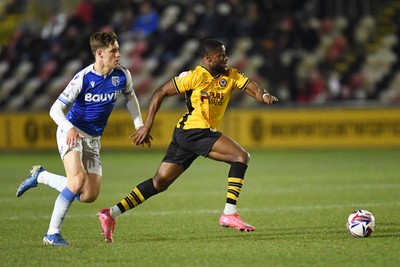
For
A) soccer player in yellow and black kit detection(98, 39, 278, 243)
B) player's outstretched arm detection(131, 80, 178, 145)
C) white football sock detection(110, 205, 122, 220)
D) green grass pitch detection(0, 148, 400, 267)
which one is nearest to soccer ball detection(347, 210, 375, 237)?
green grass pitch detection(0, 148, 400, 267)

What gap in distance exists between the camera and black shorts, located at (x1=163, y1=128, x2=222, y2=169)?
28.1 ft

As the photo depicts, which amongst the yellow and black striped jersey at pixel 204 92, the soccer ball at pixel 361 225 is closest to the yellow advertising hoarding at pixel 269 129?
the yellow and black striped jersey at pixel 204 92

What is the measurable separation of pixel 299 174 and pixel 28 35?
11.5 meters

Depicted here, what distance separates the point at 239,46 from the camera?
2256 cm

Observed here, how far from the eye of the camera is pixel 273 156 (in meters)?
19.4

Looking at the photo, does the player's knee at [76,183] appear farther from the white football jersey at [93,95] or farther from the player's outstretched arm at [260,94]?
the player's outstretched arm at [260,94]

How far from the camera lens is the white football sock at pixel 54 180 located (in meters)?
8.62

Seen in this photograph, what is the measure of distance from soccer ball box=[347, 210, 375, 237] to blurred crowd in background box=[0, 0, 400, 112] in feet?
42.6

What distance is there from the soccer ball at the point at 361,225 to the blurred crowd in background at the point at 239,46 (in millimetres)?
12980

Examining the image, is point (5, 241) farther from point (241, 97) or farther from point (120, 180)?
point (241, 97)

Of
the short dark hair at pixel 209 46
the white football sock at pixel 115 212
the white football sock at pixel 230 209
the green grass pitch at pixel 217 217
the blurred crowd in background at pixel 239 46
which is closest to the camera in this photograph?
the green grass pitch at pixel 217 217

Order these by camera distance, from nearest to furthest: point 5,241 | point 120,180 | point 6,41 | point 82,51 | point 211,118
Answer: point 5,241, point 211,118, point 120,180, point 82,51, point 6,41

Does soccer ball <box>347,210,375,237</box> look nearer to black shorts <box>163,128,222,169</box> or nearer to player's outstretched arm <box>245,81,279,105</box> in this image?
player's outstretched arm <box>245,81,279,105</box>

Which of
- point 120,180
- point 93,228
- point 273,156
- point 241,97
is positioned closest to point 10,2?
point 241,97
